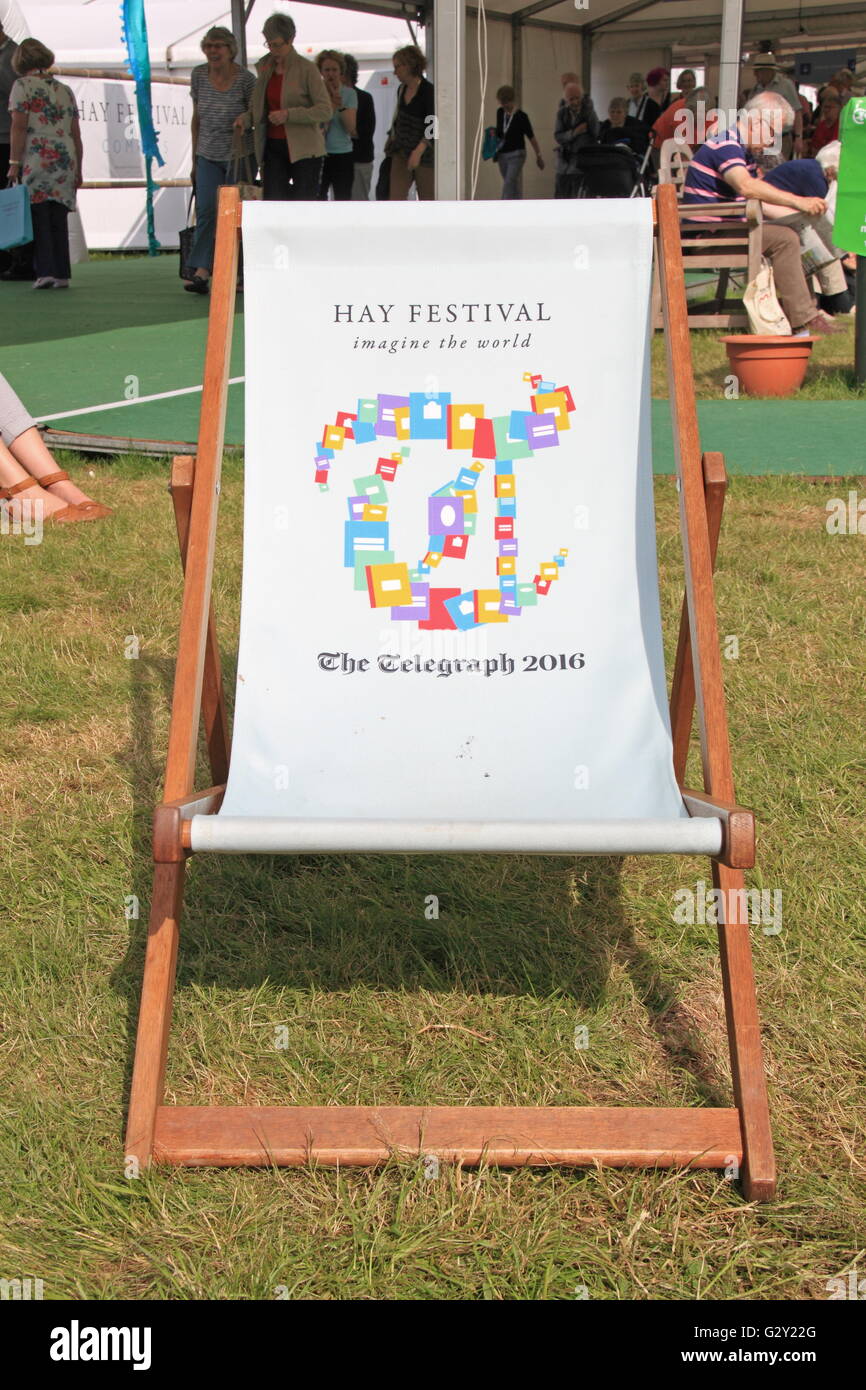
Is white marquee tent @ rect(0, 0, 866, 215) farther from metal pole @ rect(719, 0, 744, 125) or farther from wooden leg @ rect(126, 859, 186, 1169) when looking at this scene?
wooden leg @ rect(126, 859, 186, 1169)

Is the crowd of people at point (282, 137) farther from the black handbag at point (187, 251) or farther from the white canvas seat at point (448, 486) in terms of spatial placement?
the white canvas seat at point (448, 486)

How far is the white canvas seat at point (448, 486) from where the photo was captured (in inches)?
81.0

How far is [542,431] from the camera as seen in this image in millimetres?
2174

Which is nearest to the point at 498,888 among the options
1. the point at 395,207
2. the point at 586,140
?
the point at 395,207

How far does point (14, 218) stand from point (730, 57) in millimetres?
5323

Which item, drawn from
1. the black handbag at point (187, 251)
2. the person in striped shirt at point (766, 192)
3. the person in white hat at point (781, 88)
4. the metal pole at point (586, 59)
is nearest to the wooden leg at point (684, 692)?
the person in striped shirt at point (766, 192)

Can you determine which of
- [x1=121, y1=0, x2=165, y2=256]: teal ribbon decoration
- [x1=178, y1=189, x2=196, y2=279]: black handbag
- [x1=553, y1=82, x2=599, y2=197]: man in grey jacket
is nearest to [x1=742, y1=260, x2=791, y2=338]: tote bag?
[x1=178, y1=189, x2=196, y2=279]: black handbag

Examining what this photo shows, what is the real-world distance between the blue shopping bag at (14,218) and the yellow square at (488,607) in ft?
16.1

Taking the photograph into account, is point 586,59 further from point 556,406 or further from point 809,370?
point 556,406

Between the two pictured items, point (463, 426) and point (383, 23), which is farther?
point (383, 23)

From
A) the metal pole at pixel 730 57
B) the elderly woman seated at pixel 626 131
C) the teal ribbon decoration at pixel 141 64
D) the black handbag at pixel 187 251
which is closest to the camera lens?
the metal pole at pixel 730 57

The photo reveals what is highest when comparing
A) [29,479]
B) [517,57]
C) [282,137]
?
[517,57]

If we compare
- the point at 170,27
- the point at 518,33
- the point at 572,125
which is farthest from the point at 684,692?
the point at 170,27

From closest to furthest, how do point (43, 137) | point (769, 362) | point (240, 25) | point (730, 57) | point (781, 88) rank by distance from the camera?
point (769, 362) < point (730, 57) < point (43, 137) < point (781, 88) < point (240, 25)
